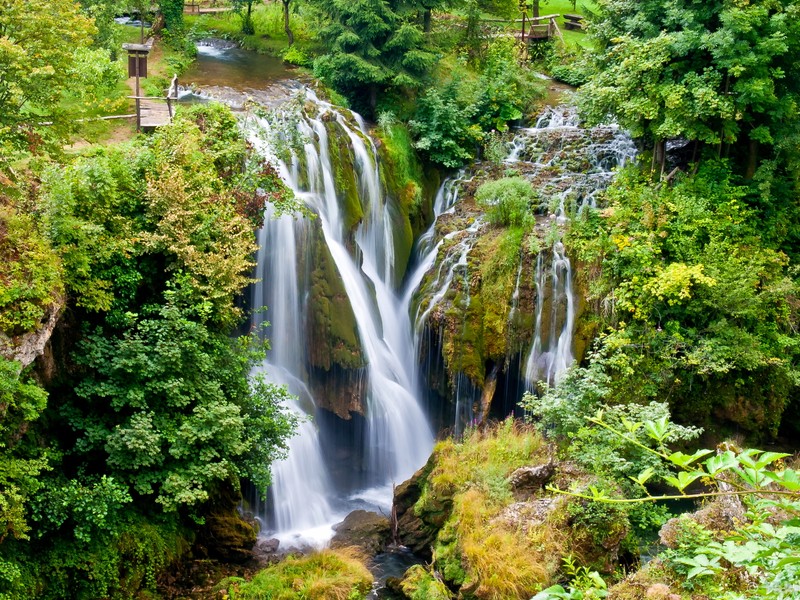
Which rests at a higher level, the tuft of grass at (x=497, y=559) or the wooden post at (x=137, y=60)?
the wooden post at (x=137, y=60)

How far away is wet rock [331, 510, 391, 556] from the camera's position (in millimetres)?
11250

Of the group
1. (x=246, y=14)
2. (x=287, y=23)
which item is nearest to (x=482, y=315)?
(x=287, y=23)

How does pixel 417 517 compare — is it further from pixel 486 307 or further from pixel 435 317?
pixel 486 307

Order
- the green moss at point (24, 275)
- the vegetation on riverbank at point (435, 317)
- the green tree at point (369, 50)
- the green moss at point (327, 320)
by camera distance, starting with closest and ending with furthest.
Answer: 1. the green moss at point (24, 275)
2. the vegetation on riverbank at point (435, 317)
3. the green moss at point (327, 320)
4. the green tree at point (369, 50)

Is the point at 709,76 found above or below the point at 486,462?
above

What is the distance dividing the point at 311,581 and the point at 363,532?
2.15 metres

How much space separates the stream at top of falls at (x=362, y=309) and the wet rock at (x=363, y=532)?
293mm

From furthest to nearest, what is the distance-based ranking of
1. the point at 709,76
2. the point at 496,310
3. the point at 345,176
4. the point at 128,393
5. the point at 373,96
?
the point at 373,96
the point at 345,176
the point at 496,310
the point at 709,76
the point at 128,393

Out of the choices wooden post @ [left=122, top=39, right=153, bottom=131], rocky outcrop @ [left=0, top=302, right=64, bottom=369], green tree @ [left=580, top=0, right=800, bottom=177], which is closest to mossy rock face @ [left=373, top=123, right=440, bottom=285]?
green tree @ [left=580, top=0, right=800, bottom=177]

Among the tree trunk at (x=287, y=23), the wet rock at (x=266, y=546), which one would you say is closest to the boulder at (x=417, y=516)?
the wet rock at (x=266, y=546)

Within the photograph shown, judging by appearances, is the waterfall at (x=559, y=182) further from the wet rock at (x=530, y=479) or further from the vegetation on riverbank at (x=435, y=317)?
the wet rock at (x=530, y=479)

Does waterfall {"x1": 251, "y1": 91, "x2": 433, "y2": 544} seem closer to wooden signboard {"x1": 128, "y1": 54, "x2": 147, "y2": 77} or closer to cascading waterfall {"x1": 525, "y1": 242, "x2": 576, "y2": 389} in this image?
cascading waterfall {"x1": 525, "y1": 242, "x2": 576, "y2": 389}

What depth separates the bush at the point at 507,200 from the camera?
49.3 ft

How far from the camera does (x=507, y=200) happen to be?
49.4 feet
